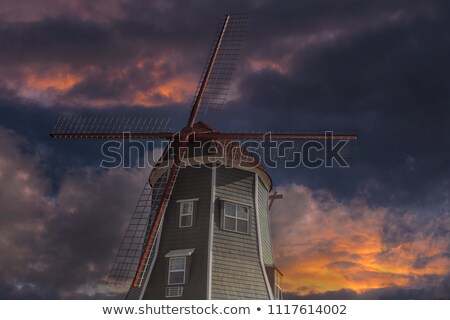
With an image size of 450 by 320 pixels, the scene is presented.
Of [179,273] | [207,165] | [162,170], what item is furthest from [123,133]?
[179,273]

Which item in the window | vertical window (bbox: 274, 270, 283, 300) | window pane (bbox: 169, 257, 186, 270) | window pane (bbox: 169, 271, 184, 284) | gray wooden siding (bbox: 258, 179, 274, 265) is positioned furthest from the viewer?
gray wooden siding (bbox: 258, 179, 274, 265)

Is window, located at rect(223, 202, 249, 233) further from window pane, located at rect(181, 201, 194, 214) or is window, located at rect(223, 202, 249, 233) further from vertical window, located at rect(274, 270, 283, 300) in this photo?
vertical window, located at rect(274, 270, 283, 300)

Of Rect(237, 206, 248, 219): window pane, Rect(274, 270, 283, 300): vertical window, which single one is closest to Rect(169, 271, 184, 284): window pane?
Rect(237, 206, 248, 219): window pane

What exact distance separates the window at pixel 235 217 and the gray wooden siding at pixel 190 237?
3.02 feet

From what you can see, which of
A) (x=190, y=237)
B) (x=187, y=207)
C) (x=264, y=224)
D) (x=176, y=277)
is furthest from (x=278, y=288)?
(x=187, y=207)

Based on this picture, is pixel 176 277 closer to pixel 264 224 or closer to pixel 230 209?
pixel 230 209

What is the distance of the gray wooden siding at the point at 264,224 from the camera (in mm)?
31859

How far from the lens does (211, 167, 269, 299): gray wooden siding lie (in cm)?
2870

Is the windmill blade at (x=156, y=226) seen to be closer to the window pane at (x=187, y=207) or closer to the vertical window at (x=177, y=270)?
the window pane at (x=187, y=207)

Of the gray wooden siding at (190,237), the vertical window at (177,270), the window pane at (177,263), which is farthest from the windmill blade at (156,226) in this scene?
the vertical window at (177,270)

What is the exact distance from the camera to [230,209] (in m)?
30.7
